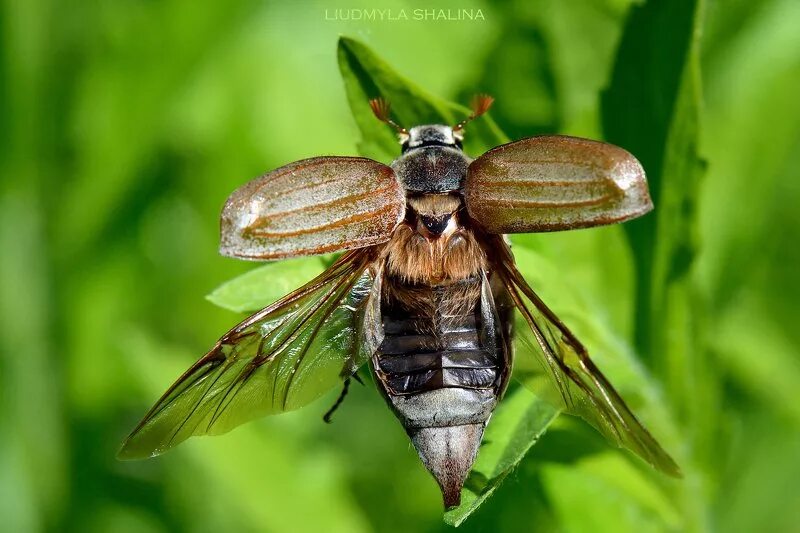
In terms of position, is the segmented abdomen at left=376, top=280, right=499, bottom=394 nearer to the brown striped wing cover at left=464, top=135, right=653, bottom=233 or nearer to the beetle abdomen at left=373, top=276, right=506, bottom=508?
the beetle abdomen at left=373, top=276, right=506, bottom=508

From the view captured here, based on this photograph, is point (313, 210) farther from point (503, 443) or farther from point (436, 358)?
point (503, 443)

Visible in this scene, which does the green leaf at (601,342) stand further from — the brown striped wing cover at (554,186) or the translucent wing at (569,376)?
the brown striped wing cover at (554,186)

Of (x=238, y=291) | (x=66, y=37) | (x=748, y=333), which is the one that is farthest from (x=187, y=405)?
(x=66, y=37)

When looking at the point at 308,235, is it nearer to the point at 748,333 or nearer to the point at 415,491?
the point at 415,491

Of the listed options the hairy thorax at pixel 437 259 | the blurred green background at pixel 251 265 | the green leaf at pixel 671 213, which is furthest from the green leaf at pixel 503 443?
the green leaf at pixel 671 213

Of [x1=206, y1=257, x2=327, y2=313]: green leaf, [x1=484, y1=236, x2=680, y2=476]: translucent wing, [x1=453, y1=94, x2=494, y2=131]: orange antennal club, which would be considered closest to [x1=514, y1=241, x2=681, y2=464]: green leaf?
[x1=484, y1=236, x2=680, y2=476]: translucent wing

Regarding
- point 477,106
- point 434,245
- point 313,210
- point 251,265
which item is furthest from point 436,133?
point 251,265
